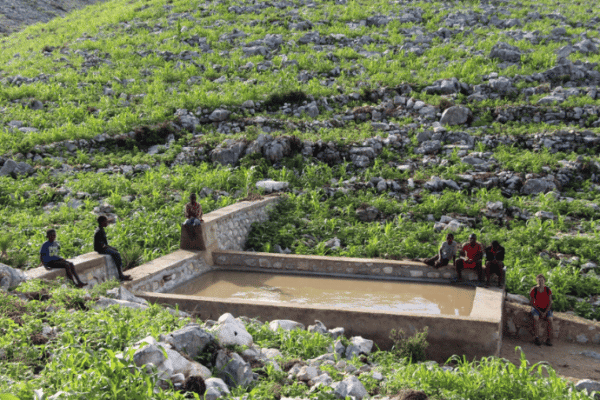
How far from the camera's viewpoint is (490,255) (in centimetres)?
877

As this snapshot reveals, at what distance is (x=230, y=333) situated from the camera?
5047 mm

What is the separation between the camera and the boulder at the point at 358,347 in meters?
5.71

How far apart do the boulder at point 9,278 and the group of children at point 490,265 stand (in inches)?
276

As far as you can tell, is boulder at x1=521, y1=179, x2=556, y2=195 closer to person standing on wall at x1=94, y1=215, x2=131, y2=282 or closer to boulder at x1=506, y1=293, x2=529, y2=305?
boulder at x1=506, y1=293, x2=529, y2=305

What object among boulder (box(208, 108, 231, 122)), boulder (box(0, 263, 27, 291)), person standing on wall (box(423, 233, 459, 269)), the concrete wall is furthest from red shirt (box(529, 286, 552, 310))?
boulder (box(208, 108, 231, 122))

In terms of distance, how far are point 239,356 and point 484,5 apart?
26.2m

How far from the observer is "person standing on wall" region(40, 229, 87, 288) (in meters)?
7.04

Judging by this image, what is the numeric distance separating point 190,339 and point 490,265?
6.08m

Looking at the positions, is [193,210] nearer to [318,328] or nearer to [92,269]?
[92,269]


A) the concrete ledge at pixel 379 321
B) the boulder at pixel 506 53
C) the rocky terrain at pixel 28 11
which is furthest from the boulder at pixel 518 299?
the rocky terrain at pixel 28 11

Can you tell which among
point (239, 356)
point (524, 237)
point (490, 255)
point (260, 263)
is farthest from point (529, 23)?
point (239, 356)

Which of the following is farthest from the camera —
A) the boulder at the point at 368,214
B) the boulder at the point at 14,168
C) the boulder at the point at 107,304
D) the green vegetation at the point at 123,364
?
the boulder at the point at 14,168

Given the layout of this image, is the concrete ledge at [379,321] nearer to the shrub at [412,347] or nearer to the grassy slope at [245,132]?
the shrub at [412,347]

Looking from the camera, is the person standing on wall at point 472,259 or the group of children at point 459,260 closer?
the group of children at point 459,260
